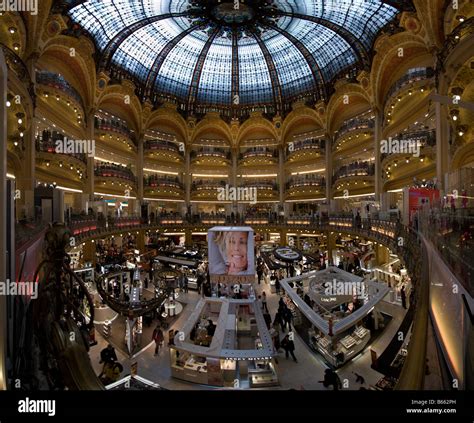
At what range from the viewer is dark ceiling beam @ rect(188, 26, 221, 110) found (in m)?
30.7

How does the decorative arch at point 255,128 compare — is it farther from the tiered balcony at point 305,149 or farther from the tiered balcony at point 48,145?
the tiered balcony at point 48,145

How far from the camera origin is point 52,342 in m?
3.54

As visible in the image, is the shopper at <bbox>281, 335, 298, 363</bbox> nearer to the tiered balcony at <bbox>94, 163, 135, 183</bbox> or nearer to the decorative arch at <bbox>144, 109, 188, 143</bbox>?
the tiered balcony at <bbox>94, 163, 135, 183</bbox>

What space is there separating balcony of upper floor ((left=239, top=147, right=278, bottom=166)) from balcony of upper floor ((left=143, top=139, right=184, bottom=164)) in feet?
27.6

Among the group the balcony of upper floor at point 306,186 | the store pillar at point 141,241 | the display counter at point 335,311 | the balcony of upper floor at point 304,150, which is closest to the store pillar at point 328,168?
A: the balcony of upper floor at point 304,150

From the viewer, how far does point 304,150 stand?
35.1 m

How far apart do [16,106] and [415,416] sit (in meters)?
20.9

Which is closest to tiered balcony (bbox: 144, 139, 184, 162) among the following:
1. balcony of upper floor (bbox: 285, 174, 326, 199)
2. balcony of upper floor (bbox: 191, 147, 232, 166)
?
balcony of upper floor (bbox: 191, 147, 232, 166)

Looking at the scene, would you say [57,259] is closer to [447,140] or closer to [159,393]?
[159,393]

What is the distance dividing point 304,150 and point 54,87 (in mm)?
25658

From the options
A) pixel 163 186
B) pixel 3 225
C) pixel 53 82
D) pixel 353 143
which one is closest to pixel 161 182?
pixel 163 186

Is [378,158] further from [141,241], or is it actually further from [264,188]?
[141,241]

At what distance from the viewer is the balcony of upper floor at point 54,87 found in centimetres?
1970

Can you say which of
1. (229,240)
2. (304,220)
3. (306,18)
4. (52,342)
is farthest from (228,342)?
(306,18)
